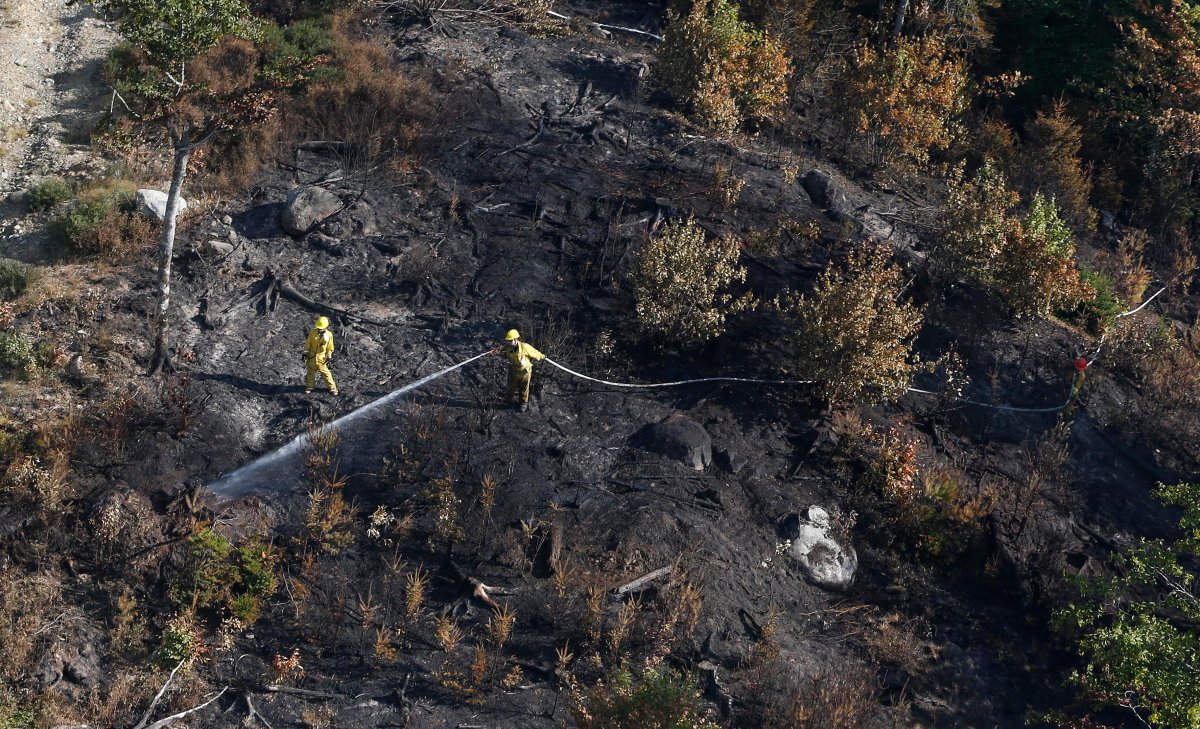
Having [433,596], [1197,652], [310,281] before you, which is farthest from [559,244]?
[1197,652]

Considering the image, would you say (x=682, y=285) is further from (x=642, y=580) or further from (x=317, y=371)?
(x=317, y=371)

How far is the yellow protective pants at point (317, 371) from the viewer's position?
38.8 feet

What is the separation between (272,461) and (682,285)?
540cm

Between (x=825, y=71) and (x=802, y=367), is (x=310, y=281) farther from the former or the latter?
(x=825, y=71)

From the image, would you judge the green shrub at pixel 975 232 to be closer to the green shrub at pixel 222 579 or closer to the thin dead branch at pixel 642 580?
the thin dead branch at pixel 642 580

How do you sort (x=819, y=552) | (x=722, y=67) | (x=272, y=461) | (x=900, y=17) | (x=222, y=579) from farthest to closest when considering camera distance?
(x=900, y=17) < (x=722, y=67) < (x=819, y=552) < (x=272, y=461) < (x=222, y=579)

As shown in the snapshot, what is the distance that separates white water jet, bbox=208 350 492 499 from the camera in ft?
35.2

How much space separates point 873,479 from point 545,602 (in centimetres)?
452

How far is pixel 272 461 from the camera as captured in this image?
1114cm

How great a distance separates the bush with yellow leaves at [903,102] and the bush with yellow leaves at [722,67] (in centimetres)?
138

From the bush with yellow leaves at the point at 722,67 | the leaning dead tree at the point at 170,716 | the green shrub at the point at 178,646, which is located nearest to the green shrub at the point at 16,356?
the green shrub at the point at 178,646

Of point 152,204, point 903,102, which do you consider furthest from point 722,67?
point 152,204

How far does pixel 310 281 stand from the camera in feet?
45.0

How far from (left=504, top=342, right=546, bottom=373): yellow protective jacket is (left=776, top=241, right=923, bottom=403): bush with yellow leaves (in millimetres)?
3459
